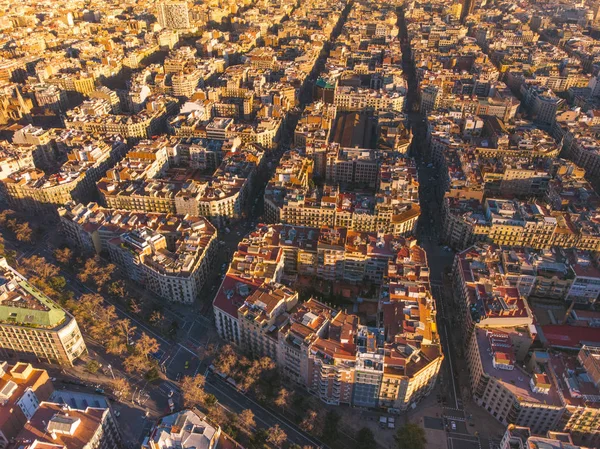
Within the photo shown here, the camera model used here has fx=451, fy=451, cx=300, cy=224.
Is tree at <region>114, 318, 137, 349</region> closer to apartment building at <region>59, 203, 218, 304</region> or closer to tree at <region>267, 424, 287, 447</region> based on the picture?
apartment building at <region>59, 203, 218, 304</region>

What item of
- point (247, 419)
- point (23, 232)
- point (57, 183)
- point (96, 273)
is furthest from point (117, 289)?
point (57, 183)

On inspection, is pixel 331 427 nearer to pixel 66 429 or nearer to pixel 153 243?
pixel 66 429

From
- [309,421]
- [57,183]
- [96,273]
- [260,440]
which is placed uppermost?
[57,183]

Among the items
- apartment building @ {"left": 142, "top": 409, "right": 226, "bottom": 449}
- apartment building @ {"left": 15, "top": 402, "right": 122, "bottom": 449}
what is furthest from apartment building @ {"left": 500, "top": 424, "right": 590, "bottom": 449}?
apartment building @ {"left": 15, "top": 402, "right": 122, "bottom": 449}

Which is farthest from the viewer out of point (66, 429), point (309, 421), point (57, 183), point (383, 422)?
point (57, 183)

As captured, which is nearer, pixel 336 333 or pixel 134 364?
pixel 336 333

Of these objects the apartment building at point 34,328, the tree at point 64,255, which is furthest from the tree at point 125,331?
the tree at point 64,255

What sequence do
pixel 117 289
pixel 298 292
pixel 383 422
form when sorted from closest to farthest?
pixel 383 422, pixel 117 289, pixel 298 292
